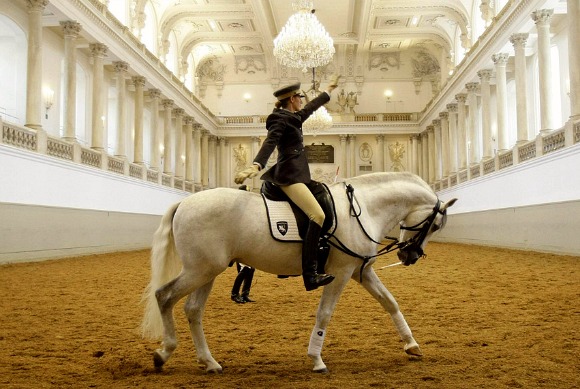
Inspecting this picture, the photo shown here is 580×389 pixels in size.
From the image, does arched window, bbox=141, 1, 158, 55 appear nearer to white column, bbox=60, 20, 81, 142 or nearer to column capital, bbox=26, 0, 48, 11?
white column, bbox=60, 20, 81, 142

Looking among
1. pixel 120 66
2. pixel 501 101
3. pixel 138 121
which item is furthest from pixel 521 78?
pixel 138 121

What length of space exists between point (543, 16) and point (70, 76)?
1599 centimetres

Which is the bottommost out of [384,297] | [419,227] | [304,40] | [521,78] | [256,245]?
[384,297]

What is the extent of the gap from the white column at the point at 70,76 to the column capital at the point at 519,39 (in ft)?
51.3

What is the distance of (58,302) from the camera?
273 inches

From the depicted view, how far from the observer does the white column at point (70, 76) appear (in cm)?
1752

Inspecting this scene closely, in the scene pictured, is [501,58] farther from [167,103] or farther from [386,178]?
[386,178]

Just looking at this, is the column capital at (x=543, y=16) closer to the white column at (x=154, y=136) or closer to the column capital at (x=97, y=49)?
the column capital at (x=97, y=49)

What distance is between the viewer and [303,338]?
4.80 meters

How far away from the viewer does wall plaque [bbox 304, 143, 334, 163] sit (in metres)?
37.4

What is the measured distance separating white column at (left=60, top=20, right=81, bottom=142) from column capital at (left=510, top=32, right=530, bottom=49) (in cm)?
1564

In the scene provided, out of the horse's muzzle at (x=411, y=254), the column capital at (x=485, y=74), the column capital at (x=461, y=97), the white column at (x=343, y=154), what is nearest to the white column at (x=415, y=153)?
the white column at (x=343, y=154)

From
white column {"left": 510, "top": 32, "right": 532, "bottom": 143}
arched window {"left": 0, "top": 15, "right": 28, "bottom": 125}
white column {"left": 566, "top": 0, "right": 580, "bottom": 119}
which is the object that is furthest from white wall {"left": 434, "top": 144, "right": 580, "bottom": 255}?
arched window {"left": 0, "top": 15, "right": 28, "bottom": 125}

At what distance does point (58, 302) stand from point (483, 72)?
21.8m
